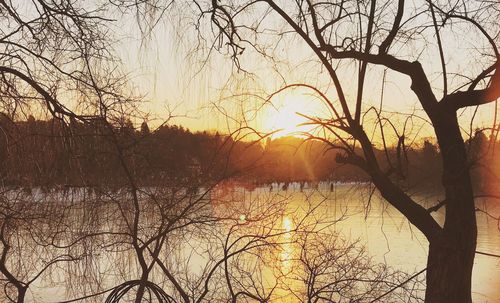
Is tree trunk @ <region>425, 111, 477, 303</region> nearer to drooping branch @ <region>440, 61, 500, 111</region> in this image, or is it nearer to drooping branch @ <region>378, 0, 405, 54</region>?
drooping branch @ <region>440, 61, 500, 111</region>

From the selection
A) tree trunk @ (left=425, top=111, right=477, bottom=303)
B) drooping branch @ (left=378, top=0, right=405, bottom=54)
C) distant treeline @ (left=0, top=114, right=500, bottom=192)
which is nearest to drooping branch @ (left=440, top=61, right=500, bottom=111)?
tree trunk @ (left=425, top=111, right=477, bottom=303)

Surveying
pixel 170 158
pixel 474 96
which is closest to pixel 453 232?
pixel 474 96

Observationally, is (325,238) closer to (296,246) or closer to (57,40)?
(296,246)

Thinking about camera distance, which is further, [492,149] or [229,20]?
[229,20]

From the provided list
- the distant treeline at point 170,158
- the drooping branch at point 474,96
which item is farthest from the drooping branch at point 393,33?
the distant treeline at point 170,158

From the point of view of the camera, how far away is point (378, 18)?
434 centimetres

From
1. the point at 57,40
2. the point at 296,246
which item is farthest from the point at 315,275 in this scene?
the point at 57,40

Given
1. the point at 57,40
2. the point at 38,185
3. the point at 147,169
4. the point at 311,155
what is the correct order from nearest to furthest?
the point at 57,40 → the point at 38,185 → the point at 147,169 → the point at 311,155

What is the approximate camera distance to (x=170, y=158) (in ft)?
17.2

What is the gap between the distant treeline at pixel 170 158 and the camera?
3.03 metres

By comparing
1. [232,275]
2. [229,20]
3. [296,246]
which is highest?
[229,20]

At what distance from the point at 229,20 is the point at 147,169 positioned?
136 cm

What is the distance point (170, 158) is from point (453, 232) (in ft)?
8.96

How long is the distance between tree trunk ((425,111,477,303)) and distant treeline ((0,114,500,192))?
0.16 meters
